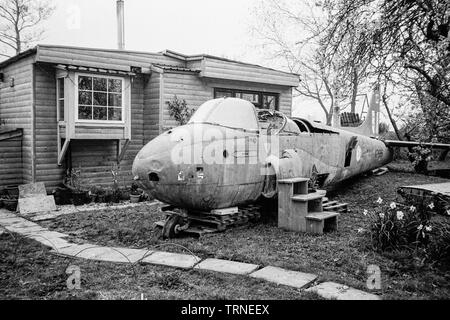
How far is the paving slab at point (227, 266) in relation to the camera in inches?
196

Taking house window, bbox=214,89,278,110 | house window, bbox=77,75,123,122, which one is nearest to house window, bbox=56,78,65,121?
house window, bbox=77,75,123,122

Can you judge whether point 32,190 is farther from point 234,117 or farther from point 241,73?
point 241,73

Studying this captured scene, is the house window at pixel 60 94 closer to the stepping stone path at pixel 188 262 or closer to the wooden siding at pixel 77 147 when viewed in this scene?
the wooden siding at pixel 77 147

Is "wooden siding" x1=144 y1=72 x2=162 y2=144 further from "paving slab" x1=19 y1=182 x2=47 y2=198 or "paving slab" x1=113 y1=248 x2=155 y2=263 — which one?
"paving slab" x1=113 y1=248 x2=155 y2=263

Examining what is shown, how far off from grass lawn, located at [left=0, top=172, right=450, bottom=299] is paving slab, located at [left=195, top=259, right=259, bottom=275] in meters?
0.17

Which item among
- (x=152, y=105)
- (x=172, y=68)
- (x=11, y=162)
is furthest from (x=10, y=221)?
(x=172, y=68)

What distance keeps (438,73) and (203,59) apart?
7277 millimetres

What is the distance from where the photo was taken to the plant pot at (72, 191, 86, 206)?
34.9ft

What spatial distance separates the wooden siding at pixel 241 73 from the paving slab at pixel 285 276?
921cm

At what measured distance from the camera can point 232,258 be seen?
5473 mm

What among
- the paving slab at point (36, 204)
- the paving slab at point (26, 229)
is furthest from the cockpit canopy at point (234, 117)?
the paving slab at point (36, 204)
